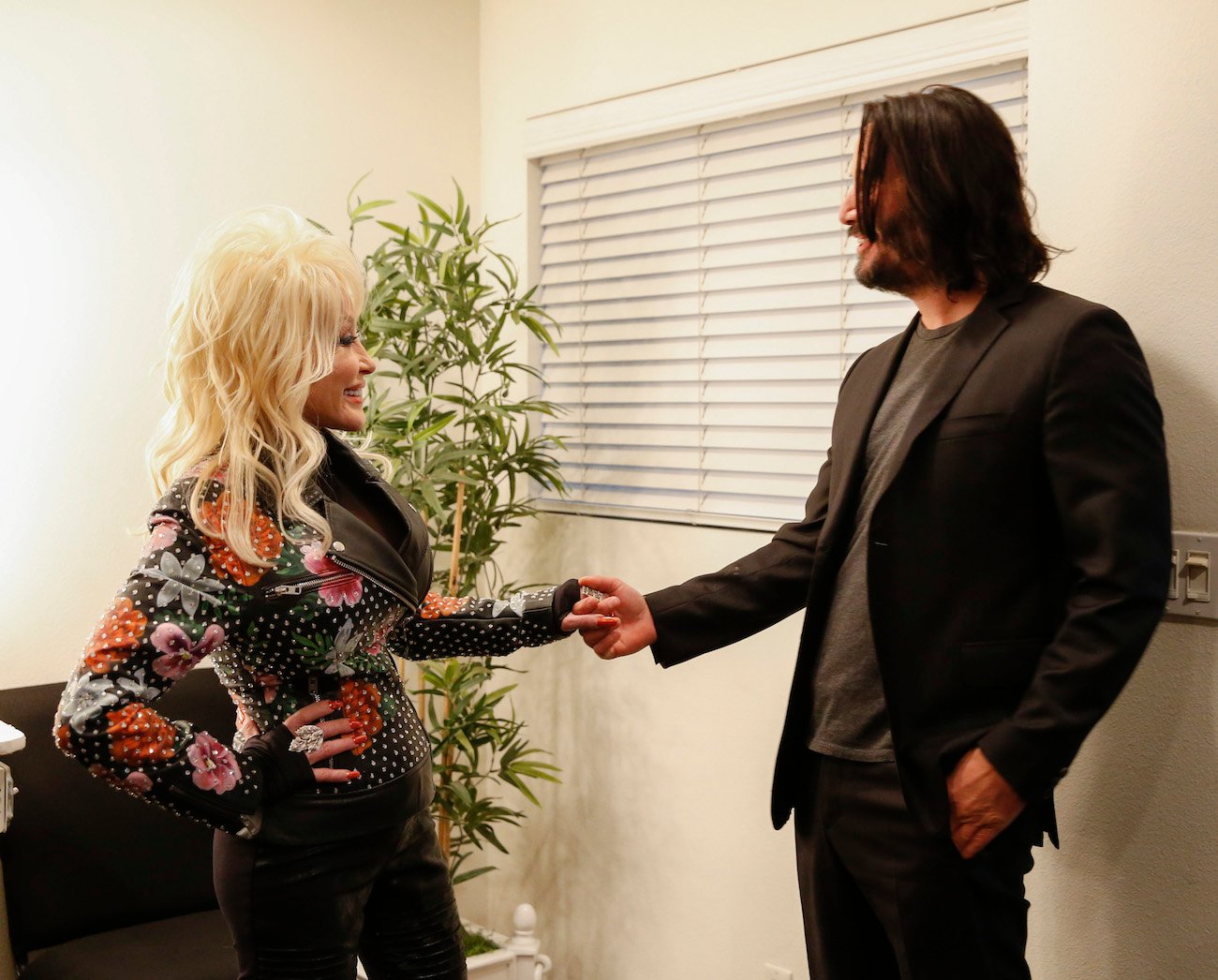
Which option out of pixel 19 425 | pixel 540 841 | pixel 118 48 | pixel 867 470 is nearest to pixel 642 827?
pixel 540 841

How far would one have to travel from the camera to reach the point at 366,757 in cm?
158

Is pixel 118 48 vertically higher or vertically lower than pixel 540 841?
higher

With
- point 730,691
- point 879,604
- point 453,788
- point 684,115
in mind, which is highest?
point 684,115

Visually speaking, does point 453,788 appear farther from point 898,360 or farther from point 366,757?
point 898,360

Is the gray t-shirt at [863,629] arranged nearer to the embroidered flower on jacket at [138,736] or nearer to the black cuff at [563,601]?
the black cuff at [563,601]

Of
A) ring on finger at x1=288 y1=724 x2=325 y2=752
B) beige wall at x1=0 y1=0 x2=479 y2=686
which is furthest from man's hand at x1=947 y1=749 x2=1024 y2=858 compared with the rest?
beige wall at x1=0 y1=0 x2=479 y2=686

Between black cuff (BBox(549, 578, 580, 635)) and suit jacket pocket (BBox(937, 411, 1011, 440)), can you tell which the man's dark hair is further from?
black cuff (BBox(549, 578, 580, 635))

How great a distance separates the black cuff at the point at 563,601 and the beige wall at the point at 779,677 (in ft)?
2.71

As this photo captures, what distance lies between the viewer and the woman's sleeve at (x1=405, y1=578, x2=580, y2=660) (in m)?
1.88

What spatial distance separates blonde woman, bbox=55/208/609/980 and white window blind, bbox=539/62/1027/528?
49.0 inches

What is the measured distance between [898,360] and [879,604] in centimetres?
41

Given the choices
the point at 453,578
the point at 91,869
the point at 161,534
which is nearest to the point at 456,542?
the point at 453,578

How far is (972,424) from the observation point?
5.22ft

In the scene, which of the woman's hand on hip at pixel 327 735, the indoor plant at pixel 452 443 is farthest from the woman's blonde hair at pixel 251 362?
the indoor plant at pixel 452 443
